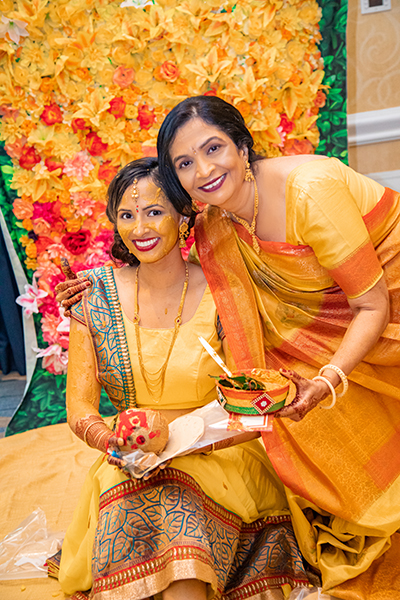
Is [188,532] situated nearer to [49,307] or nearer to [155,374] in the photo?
[155,374]

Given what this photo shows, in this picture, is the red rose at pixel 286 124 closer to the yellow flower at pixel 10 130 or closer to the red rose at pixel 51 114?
the red rose at pixel 51 114

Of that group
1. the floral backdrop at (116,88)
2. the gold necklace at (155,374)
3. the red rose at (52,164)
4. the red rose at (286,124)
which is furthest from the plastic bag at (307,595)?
the red rose at (52,164)

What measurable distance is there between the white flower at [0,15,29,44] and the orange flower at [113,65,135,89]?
58 cm

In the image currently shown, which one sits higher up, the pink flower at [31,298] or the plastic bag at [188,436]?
the plastic bag at [188,436]

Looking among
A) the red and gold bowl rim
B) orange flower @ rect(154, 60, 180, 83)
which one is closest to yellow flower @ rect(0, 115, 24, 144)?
orange flower @ rect(154, 60, 180, 83)

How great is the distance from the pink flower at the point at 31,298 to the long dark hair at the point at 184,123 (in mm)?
2019

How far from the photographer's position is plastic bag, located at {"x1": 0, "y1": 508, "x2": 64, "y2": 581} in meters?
2.01

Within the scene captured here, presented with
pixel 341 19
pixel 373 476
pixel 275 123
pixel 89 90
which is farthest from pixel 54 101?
pixel 373 476

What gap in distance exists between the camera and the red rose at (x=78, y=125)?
131 inches

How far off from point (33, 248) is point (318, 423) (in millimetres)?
2441

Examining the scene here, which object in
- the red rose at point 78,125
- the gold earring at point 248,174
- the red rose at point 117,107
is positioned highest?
the red rose at point 117,107

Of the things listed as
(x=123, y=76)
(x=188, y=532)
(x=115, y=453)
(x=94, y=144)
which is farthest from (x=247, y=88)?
(x=188, y=532)

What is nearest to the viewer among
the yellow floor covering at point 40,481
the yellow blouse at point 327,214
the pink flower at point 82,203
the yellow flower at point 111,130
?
the yellow blouse at point 327,214

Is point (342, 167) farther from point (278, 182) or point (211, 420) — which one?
point (211, 420)
